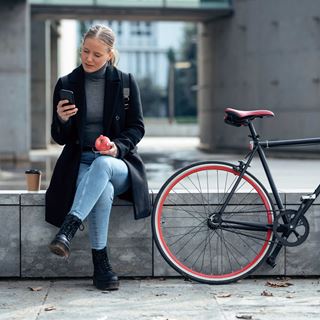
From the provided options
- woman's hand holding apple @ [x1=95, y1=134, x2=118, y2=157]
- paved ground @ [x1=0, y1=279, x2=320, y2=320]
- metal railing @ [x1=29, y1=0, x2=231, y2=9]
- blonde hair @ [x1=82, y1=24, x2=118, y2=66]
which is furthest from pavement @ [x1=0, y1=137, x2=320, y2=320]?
metal railing @ [x1=29, y1=0, x2=231, y2=9]

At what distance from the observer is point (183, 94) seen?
7200 centimetres

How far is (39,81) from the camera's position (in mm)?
26047

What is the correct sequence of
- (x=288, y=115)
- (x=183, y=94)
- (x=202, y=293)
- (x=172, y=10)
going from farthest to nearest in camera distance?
(x=183, y=94) → (x=172, y=10) → (x=288, y=115) → (x=202, y=293)

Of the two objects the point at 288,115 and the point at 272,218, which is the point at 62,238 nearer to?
the point at 272,218

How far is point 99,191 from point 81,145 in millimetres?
398

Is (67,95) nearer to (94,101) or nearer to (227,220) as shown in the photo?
(94,101)

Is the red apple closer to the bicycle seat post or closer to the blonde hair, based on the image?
the blonde hair

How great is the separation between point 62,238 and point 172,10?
1676cm

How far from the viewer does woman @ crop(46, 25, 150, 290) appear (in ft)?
16.0

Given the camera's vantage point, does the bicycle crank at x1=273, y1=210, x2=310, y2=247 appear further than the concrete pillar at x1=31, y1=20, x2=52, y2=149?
No

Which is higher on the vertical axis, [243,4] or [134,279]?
[243,4]

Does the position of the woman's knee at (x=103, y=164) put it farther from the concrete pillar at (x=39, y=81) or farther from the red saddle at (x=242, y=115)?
the concrete pillar at (x=39, y=81)

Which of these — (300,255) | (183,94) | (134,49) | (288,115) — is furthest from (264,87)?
(134,49)

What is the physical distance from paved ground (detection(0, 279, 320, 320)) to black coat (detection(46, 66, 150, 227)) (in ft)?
1.53
